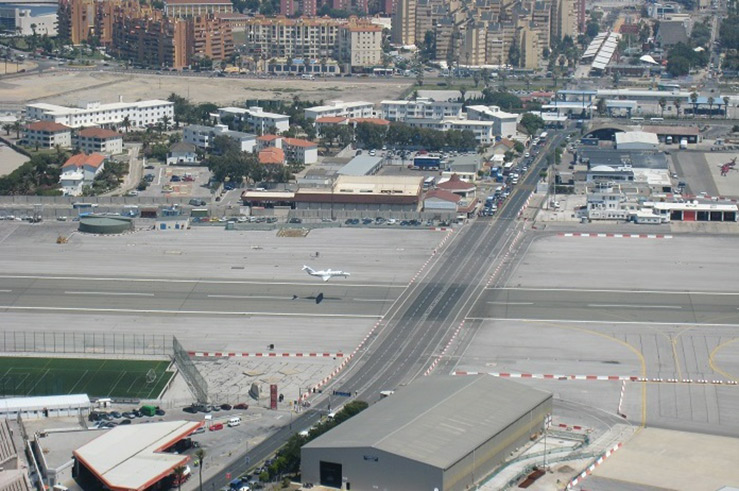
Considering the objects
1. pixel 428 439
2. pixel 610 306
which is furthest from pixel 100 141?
pixel 428 439

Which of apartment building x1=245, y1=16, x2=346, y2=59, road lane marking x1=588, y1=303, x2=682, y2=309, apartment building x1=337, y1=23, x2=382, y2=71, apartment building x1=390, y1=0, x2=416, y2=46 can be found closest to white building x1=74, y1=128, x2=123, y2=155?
road lane marking x1=588, y1=303, x2=682, y2=309

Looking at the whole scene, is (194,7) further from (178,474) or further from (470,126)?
(178,474)

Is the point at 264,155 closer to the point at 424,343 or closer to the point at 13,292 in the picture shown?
the point at 13,292

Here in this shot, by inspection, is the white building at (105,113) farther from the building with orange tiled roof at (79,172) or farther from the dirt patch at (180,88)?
the building with orange tiled roof at (79,172)

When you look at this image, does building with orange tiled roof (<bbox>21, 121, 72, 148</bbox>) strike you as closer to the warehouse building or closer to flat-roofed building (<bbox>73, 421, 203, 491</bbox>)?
flat-roofed building (<bbox>73, 421, 203, 491</bbox>)

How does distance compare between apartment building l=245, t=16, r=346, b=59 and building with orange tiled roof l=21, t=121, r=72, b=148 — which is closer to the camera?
building with orange tiled roof l=21, t=121, r=72, b=148

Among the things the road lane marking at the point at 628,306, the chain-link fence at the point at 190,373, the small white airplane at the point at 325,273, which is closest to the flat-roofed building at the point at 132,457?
the chain-link fence at the point at 190,373
